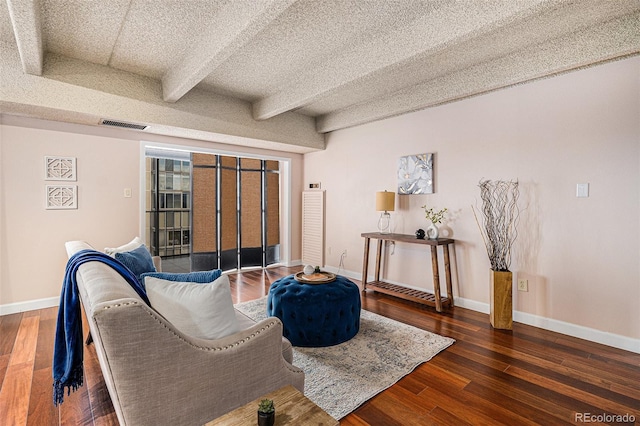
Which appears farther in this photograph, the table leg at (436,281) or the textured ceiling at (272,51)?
the table leg at (436,281)

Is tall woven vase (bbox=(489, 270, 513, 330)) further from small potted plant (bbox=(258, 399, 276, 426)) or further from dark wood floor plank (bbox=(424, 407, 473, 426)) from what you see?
small potted plant (bbox=(258, 399, 276, 426))

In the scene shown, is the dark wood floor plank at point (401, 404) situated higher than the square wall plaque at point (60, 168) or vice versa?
the square wall plaque at point (60, 168)

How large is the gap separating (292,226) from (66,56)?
12.8ft

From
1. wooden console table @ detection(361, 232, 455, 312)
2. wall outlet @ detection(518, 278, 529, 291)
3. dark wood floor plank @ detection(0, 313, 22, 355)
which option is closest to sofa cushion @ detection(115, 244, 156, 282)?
dark wood floor plank @ detection(0, 313, 22, 355)

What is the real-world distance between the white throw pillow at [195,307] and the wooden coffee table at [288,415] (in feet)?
1.31

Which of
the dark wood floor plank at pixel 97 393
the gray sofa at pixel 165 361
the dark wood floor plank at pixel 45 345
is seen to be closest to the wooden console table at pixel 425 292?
the gray sofa at pixel 165 361

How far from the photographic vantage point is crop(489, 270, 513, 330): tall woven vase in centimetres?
299

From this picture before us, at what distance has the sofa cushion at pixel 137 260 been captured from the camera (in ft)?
7.91

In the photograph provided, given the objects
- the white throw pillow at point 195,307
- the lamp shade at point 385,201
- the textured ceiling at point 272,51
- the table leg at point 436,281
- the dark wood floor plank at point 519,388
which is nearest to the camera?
the white throw pillow at point 195,307

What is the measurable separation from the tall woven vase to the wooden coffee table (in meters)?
2.59

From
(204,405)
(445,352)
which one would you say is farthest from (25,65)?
(445,352)

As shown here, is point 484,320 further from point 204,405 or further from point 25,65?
point 25,65

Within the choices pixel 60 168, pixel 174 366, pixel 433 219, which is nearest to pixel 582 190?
pixel 433 219

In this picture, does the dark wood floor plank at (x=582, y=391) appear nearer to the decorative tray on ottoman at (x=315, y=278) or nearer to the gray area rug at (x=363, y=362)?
the gray area rug at (x=363, y=362)
